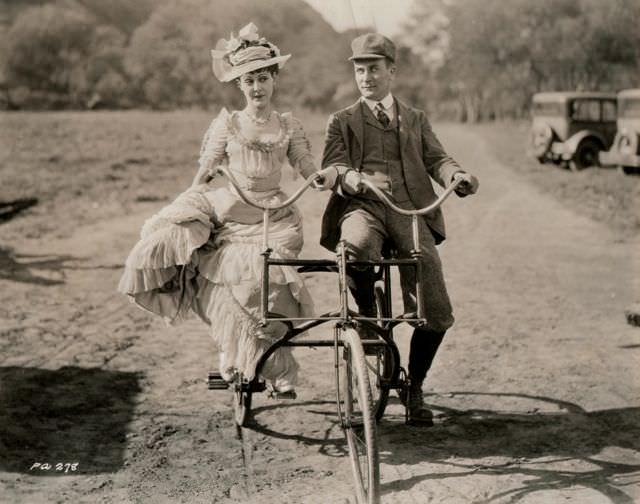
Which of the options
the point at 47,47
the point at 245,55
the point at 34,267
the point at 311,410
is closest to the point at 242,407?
the point at 311,410

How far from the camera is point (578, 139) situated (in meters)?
18.6

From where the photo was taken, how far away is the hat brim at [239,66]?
4344 mm

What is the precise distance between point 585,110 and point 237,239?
1673cm

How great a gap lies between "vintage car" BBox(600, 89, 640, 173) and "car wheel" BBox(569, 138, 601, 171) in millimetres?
818

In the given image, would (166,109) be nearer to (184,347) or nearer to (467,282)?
(467,282)

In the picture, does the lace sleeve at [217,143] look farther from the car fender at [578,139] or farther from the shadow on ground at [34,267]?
the car fender at [578,139]

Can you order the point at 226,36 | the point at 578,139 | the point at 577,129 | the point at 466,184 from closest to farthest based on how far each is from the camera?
1. the point at 466,184
2. the point at 226,36
3. the point at 578,139
4. the point at 577,129

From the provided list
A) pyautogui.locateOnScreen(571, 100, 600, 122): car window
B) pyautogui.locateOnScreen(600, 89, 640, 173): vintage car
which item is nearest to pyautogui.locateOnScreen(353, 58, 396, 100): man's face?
pyautogui.locateOnScreen(600, 89, 640, 173): vintage car

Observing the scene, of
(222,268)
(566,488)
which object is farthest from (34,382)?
(566,488)

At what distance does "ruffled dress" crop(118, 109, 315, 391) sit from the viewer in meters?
4.39

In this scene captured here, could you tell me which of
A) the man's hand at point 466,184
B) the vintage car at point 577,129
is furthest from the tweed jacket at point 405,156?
the vintage car at point 577,129

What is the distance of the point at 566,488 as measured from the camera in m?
3.83

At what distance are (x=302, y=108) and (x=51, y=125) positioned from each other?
19.3 feet

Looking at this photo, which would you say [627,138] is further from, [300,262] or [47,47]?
[300,262]
